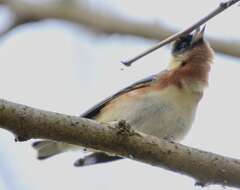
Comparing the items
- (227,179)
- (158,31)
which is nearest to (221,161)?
(227,179)

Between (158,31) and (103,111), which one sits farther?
(103,111)

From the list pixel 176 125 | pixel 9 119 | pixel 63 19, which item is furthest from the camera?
pixel 176 125

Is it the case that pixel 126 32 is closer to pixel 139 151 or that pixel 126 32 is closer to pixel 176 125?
pixel 176 125

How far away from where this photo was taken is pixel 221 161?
77.2 inches

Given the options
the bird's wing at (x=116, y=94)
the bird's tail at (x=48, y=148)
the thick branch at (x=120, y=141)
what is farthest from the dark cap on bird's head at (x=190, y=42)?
the thick branch at (x=120, y=141)

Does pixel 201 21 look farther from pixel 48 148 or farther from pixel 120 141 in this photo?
pixel 48 148

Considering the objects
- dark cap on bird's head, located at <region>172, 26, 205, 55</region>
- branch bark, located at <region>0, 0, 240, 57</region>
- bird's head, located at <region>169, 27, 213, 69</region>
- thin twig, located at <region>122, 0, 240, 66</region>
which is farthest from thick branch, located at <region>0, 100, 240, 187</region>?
dark cap on bird's head, located at <region>172, 26, 205, 55</region>

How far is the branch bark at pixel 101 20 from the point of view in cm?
343

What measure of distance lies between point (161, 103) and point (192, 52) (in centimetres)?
70

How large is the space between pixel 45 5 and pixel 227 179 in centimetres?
201

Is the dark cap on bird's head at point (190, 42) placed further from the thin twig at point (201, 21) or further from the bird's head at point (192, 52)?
the thin twig at point (201, 21)

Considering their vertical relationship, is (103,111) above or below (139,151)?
above

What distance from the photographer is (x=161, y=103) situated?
3752mm

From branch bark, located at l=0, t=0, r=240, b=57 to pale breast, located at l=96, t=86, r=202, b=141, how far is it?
444 millimetres
